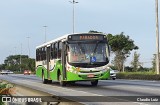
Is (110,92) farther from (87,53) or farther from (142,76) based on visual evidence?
(142,76)

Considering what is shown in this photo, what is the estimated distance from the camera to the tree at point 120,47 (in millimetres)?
75250

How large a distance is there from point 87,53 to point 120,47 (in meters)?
49.5

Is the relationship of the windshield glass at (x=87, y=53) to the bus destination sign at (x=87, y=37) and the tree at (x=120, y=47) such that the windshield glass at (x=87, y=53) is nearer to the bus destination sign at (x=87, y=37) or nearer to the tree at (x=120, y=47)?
the bus destination sign at (x=87, y=37)

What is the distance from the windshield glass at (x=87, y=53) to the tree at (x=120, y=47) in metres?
47.8

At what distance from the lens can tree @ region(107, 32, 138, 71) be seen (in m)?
75.2

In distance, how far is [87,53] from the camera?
26.9 m

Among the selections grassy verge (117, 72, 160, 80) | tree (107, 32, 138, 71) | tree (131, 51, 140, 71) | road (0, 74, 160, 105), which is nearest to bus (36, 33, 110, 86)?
road (0, 74, 160, 105)

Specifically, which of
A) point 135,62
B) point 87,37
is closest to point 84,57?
point 87,37

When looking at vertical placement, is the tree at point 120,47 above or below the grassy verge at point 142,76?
above

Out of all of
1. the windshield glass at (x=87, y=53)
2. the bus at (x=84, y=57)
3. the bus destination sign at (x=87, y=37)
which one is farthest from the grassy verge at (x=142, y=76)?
the windshield glass at (x=87, y=53)

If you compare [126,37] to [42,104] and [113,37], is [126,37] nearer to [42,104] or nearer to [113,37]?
[113,37]

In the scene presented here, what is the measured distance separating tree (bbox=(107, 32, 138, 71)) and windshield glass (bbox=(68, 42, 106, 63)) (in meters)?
47.8

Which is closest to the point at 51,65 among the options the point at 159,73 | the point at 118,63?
the point at 159,73

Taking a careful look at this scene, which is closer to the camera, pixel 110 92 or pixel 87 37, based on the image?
pixel 110 92
